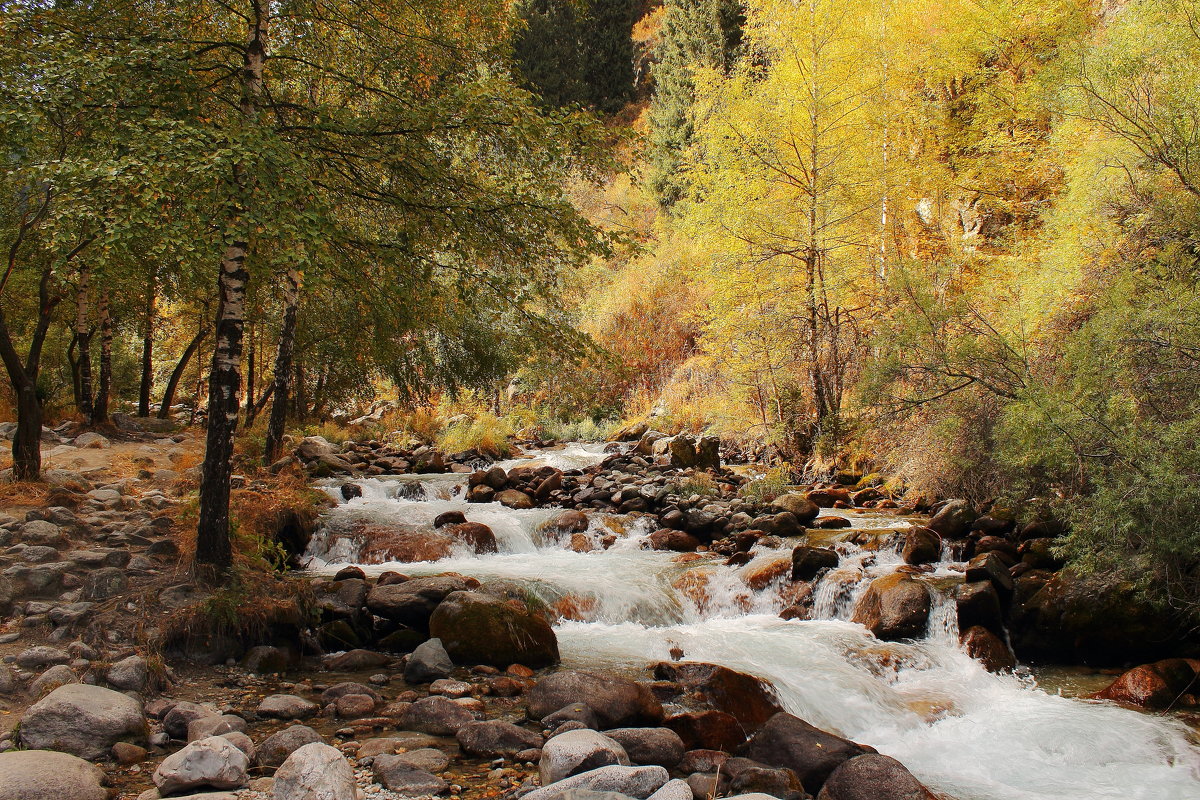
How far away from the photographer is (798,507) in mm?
10961

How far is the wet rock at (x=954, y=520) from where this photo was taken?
9.25m

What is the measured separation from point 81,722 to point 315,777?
164cm

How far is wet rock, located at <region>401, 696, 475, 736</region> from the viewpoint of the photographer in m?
4.69

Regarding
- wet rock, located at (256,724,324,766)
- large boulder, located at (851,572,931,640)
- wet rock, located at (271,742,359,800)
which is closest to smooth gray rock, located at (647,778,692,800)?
wet rock, located at (271,742,359,800)

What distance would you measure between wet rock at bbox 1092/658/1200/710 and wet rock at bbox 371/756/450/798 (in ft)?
18.8

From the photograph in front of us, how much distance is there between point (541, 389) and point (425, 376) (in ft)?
17.3

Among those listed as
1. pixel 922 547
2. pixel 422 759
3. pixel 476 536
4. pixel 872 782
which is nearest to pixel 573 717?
pixel 422 759

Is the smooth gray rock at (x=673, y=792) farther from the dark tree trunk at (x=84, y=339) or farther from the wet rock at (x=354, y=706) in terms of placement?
the dark tree trunk at (x=84, y=339)

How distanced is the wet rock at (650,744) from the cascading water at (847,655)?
1.64m

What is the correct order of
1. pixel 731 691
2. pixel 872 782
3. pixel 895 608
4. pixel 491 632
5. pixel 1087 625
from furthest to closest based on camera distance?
pixel 895 608
pixel 1087 625
pixel 491 632
pixel 731 691
pixel 872 782

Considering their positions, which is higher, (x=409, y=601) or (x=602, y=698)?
(x=409, y=601)

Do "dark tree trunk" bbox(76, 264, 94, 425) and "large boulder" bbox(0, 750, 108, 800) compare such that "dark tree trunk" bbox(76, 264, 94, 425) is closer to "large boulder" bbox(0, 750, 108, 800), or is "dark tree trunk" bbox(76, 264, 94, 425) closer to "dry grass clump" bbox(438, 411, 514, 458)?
"dry grass clump" bbox(438, 411, 514, 458)

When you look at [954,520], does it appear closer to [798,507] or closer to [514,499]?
[798,507]

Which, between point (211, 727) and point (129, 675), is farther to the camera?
point (129, 675)
